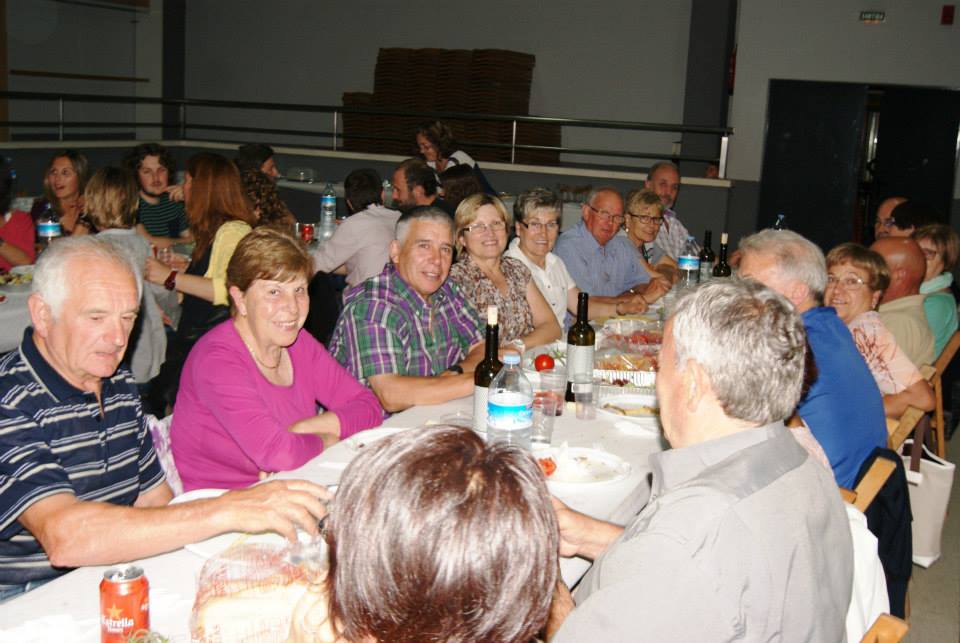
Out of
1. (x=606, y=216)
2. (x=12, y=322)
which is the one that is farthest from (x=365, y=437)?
(x=606, y=216)

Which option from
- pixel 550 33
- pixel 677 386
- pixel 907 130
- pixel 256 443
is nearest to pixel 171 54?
pixel 550 33

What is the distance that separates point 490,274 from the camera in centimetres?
391

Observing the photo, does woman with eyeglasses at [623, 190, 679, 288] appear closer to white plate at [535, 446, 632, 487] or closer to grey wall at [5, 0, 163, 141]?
white plate at [535, 446, 632, 487]

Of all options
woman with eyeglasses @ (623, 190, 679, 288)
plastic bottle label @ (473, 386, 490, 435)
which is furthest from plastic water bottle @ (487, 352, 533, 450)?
woman with eyeglasses @ (623, 190, 679, 288)

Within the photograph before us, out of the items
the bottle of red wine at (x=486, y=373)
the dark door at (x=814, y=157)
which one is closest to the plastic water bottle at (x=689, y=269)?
the bottle of red wine at (x=486, y=373)

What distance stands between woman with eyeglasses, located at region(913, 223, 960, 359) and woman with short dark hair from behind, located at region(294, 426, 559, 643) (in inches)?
140

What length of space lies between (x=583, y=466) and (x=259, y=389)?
87 centimetres

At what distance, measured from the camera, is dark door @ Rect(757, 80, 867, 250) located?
957cm

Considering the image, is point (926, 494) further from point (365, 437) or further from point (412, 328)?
point (365, 437)

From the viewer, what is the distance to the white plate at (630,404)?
285cm

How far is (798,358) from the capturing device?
1582mm

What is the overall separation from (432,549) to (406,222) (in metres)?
2.37

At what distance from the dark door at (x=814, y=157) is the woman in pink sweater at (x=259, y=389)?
26.4 ft

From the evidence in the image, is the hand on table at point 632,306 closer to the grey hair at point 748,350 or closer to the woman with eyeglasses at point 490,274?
the woman with eyeglasses at point 490,274
